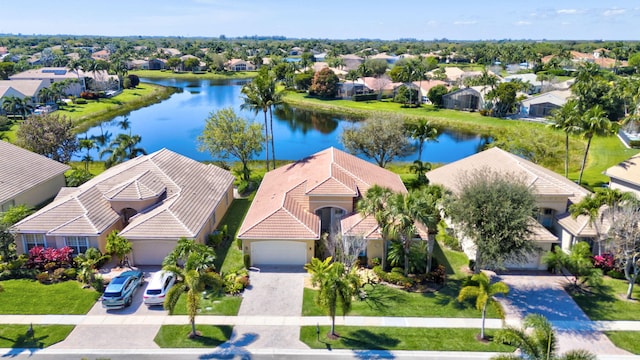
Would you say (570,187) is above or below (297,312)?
above

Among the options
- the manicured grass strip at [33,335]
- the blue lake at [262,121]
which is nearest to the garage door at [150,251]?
the manicured grass strip at [33,335]

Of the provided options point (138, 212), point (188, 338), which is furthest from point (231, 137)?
point (188, 338)

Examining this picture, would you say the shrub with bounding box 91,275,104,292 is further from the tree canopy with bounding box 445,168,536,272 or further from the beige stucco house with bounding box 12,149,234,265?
the tree canopy with bounding box 445,168,536,272

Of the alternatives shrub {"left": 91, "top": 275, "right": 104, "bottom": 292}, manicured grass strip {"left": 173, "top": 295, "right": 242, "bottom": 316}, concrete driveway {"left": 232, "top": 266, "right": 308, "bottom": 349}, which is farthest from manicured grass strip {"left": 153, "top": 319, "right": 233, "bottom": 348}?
shrub {"left": 91, "top": 275, "right": 104, "bottom": 292}

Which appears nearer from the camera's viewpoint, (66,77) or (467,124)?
(467,124)

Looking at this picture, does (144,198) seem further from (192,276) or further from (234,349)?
(234,349)

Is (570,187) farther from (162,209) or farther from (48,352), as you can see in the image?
(48,352)

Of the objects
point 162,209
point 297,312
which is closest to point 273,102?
point 162,209

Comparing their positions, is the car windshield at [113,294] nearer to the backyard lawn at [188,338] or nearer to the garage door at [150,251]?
the backyard lawn at [188,338]
